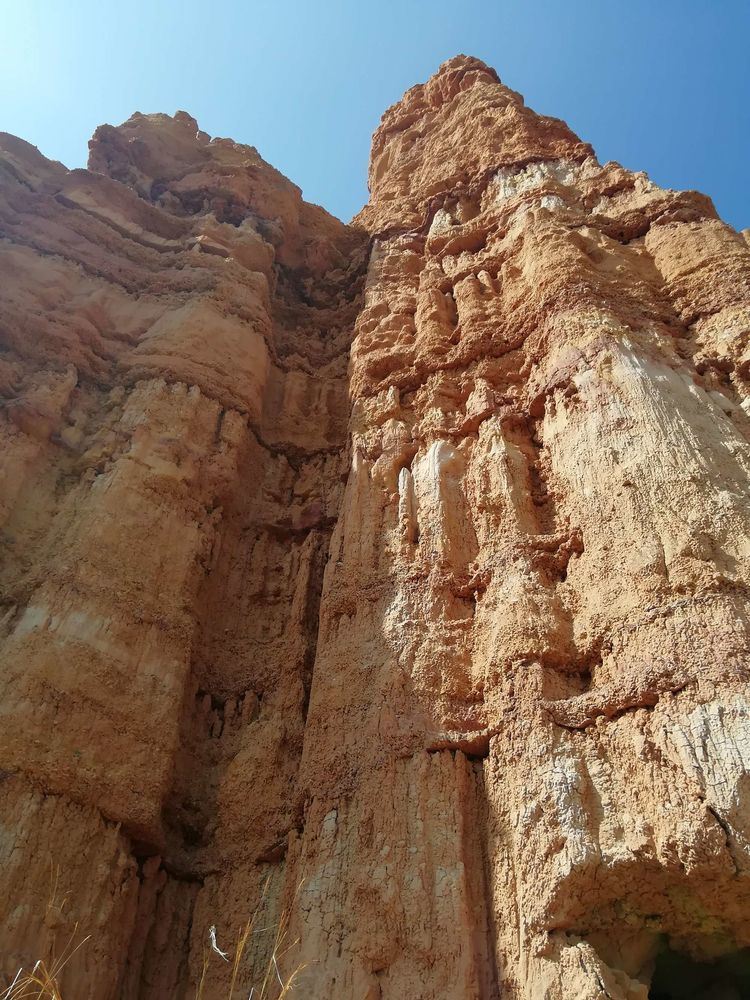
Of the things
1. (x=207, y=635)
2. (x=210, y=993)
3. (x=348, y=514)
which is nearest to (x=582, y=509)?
(x=348, y=514)

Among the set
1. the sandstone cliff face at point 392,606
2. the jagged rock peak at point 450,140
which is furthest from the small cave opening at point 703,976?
→ the jagged rock peak at point 450,140

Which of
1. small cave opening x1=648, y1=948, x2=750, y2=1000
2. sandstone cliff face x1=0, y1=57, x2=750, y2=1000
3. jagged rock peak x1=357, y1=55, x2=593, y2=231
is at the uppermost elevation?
jagged rock peak x1=357, y1=55, x2=593, y2=231

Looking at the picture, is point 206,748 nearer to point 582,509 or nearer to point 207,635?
point 207,635

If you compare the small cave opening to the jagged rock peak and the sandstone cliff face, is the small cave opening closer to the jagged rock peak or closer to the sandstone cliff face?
the sandstone cliff face

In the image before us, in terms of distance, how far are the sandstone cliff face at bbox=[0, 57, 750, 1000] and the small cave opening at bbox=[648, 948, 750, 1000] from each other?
0.28 meters

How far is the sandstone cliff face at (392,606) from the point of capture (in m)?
5.72

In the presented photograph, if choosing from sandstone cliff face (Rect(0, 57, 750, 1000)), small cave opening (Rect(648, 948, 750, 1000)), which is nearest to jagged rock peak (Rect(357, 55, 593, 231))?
sandstone cliff face (Rect(0, 57, 750, 1000))

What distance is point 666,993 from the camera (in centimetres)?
629

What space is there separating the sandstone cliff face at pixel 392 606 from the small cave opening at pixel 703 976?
0.28 meters

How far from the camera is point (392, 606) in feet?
26.6

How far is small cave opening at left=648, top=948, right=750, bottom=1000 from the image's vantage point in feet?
19.0

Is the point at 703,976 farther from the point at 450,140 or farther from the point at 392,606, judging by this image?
the point at 450,140

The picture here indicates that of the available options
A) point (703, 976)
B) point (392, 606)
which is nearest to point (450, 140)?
point (392, 606)

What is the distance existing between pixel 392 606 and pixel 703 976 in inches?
151
